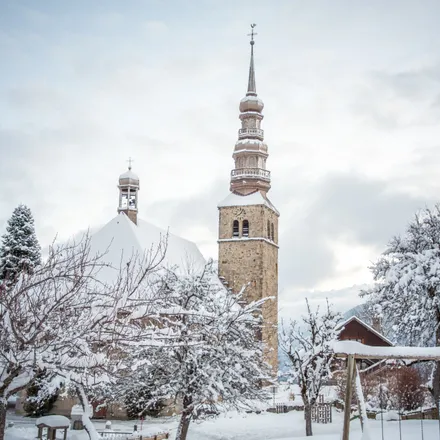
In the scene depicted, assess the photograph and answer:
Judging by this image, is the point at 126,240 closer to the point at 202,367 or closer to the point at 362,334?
the point at 362,334

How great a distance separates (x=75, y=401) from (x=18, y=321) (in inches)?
832

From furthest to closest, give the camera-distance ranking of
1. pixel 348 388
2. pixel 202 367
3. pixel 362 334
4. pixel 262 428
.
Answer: pixel 362 334 → pixel 262 428 → pixel 202 367 → pixel 348 388

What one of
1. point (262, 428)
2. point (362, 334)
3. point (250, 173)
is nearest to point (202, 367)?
point (262, 428)

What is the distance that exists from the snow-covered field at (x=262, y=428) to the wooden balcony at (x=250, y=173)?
18.0m

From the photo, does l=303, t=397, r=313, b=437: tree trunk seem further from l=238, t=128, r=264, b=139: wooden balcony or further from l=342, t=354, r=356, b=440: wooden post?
l=238, t=128, r=264, b=139: wooden balcony

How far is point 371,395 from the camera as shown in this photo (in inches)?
1087

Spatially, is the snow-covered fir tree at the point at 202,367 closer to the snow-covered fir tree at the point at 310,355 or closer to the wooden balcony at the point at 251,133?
the snow-covered fir tree at the point at 310,355

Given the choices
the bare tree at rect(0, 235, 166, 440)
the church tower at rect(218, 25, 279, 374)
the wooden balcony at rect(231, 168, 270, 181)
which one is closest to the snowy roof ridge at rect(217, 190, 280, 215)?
the church tower at rect(218, 25, 279, 374)

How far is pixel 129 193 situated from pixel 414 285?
23.1m

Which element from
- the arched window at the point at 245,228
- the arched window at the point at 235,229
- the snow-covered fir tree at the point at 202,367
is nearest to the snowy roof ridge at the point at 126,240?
the arched window at the point at 235,229

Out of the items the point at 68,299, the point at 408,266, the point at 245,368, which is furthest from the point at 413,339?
the point at 68,299

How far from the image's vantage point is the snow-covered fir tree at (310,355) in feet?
66.6

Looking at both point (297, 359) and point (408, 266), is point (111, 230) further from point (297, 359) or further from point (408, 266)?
point (408, 266)

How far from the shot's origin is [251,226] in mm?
40094
